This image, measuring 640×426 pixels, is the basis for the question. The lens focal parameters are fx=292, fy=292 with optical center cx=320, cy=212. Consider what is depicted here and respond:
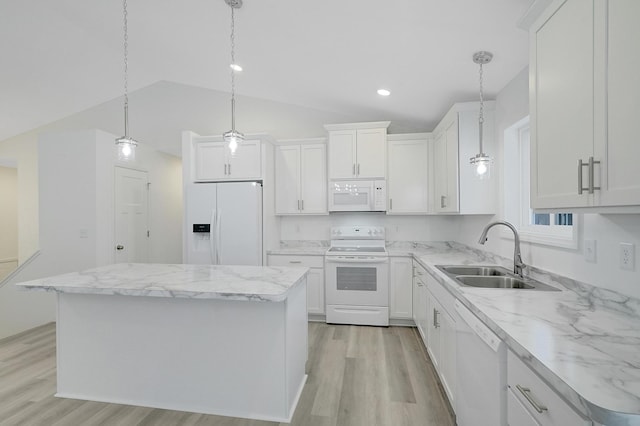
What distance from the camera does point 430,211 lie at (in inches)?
145

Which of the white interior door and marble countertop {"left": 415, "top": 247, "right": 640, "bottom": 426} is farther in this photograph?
the white interior door

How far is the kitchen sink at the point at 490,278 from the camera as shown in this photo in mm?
1878

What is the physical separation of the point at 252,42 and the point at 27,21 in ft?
6.93

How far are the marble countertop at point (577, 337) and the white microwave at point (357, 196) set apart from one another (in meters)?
2.01

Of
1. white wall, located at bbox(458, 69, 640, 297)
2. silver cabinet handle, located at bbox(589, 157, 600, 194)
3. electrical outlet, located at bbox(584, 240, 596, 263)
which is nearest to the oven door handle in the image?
white wall, located at bbox(458, 69, 640, 297)

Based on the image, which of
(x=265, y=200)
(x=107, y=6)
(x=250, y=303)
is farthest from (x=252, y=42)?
(x=250, y=303)

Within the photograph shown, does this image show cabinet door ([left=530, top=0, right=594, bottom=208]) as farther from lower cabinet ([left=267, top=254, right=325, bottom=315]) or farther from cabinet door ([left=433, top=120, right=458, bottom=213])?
lower cabinet ([left=267, top=254, right=325, bottom=315])

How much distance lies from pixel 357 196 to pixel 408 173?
2.34 feet

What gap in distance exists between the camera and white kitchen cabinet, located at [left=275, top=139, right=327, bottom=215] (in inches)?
154

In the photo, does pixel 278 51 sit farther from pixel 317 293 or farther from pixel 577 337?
pixel 577 337

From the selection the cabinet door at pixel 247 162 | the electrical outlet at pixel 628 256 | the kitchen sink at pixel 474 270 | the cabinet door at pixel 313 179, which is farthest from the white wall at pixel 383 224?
the electrical outlet at pixel 628 256

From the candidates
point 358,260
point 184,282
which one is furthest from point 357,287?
point 184,282

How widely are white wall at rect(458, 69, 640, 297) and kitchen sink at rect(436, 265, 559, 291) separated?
0.48ft

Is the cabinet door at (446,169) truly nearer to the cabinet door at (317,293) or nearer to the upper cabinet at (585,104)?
the upper cabinet at (585,104)
